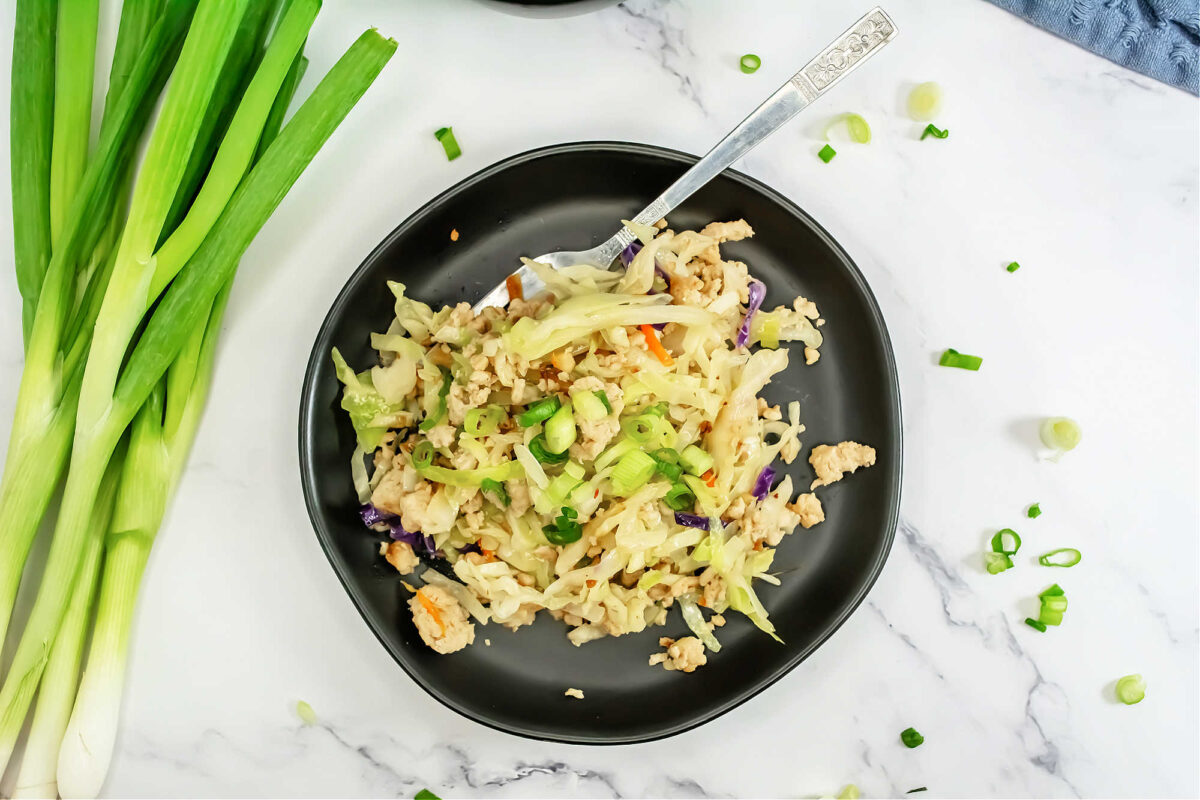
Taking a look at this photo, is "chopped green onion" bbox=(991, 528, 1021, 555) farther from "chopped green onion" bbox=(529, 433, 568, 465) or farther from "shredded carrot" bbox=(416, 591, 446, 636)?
"shredded carrot" bbox=(416, 591, 446, 636)

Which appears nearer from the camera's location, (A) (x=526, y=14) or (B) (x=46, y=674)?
(B) (x=46, y=674)

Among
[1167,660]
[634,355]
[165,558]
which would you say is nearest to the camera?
[634,355]

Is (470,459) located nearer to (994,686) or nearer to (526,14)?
(526,14)

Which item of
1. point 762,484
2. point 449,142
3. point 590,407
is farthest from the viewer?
point 449,142

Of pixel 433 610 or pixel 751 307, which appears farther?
pixel 751 307

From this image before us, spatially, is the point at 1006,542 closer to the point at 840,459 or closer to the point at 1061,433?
the point at 1061,433

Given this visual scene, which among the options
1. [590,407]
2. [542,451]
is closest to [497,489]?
[542,451]

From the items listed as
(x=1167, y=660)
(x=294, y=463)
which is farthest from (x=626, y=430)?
(x=1167, y=660)
